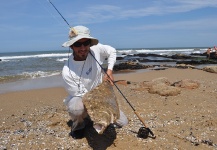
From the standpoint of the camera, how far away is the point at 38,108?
7355mm

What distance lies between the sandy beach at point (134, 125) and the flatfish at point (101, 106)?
582 millimetres

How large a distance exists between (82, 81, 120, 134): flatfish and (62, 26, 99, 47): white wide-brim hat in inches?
32.3

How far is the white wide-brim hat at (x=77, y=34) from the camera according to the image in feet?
13.8

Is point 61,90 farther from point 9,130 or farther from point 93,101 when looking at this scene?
point 93,101

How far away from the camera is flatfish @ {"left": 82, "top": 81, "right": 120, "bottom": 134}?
12.8ft

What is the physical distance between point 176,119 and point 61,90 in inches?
226

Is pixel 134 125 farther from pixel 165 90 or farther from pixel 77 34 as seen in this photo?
pixel 165 90

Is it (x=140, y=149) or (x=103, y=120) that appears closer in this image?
(x=103, y=120)

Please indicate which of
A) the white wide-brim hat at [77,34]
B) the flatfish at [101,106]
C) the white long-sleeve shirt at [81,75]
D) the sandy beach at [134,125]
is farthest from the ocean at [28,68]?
the sandy beach at [134,125]

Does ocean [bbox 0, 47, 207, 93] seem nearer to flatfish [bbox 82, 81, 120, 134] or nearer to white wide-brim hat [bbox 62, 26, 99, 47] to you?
white wide-brim hat [bbox 62, 26, 99, 47]

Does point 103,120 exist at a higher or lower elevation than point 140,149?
higher

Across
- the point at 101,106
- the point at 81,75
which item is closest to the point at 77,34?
the point at 81,75

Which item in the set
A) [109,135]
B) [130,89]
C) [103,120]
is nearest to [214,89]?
[130,89]

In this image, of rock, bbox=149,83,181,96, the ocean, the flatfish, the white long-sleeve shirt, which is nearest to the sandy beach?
rock, bbox=149,83,181,96
